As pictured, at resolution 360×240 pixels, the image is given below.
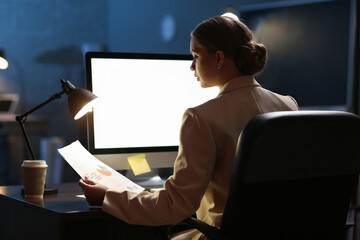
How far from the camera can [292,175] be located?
46.0 inches

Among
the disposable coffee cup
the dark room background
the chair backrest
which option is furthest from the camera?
the dark room background

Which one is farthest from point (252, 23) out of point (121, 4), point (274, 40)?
point (121, 4)

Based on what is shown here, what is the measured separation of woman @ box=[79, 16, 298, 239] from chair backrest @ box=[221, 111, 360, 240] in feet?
0.41

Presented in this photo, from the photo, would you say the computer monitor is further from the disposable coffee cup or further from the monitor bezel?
the disposable coffee cup

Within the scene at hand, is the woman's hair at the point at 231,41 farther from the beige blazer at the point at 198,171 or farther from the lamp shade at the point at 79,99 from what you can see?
the lamp shade at the point at 79,99

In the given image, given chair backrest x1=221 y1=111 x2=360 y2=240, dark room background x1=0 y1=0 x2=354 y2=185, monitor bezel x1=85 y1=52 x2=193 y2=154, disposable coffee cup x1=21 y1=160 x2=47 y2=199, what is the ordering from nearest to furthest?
chair backrest x1=221 y1=111 x2=360 y2=240, disposable coffee cup x1=21 y1=160 x2=47 y2=199, monitor bezel x1=85 y1=52 x2=193 y2=154, dark room background x1=0 y1=0 x2=354 y2=185

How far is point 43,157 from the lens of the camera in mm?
5340

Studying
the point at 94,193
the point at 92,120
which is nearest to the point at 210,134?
the point at 94,193

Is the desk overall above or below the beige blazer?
below

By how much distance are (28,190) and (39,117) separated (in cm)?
425

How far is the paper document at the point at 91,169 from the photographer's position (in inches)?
60.9

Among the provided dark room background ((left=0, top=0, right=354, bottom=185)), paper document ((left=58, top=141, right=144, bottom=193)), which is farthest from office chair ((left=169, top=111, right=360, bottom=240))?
dark room background ((left=0, top=0, right=354, bottom=185))

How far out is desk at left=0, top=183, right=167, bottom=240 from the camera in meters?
1.35

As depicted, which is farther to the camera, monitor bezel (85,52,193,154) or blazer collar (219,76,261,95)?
monitor bezel (85,52,193,154)
